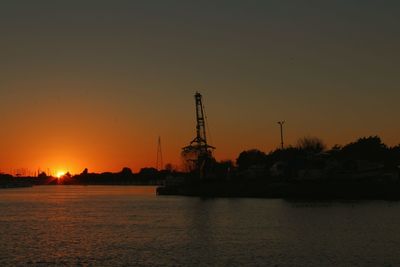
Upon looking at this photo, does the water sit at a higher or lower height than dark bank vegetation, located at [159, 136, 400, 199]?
lower

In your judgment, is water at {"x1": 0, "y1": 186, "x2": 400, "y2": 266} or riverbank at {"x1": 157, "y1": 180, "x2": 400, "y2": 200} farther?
riverbank at {"x1": 157, "y1": 180, "x2": 400, "y2": 200}

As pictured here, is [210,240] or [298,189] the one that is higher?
[298,189]

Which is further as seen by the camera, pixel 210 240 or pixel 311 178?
pixel 311 178

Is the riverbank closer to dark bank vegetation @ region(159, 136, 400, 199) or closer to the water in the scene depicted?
dark bank vegetation @ region(159, 136, 400, 199)

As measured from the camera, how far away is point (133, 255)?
161ft

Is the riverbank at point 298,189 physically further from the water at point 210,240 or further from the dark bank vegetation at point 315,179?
the water at point 210,240

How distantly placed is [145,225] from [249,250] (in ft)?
90.7

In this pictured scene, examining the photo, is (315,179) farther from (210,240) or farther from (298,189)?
(210,240)

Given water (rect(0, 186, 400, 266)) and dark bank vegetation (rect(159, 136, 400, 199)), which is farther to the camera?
dark bank vegetation (rect(159, 136, 400, 199))

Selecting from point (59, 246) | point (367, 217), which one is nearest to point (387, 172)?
point (367, 217)

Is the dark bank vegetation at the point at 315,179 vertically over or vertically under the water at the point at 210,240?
over

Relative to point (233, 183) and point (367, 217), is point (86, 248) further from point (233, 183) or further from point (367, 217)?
point (233, 183)

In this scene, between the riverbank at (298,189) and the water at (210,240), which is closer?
the water at (210,240)

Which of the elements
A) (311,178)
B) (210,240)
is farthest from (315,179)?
(210,240)
